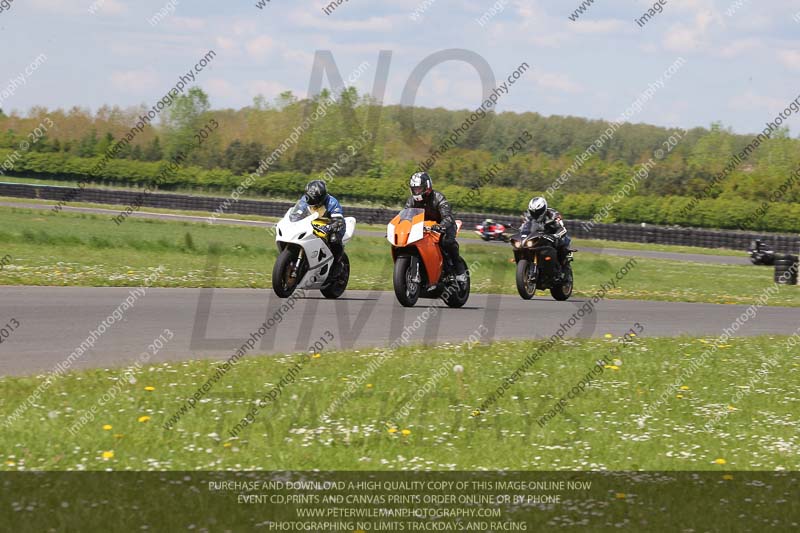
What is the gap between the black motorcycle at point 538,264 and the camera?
18156 millimetres

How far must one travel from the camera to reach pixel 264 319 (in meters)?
13.6

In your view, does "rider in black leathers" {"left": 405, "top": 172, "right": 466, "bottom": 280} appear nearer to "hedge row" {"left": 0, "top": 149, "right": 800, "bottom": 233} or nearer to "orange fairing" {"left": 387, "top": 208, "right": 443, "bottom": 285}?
"orange fairing" {"left": 387, "top": 208, "right": 443, "bottom": 285}

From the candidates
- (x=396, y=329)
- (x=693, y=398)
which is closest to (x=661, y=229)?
(x=396, y=329)

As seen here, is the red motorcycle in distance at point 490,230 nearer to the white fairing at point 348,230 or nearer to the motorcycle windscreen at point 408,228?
the white fairing at point 348,230

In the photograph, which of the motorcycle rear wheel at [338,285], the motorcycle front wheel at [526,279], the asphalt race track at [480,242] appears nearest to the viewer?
the motorcycle rear wheel at [338,285]

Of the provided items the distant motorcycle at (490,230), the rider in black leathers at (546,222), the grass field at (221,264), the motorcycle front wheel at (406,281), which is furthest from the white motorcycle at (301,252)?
the distant motorcycle at (490,230)

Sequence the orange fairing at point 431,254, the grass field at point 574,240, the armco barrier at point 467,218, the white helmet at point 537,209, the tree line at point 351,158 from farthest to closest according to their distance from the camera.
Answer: the tree line at point 351,158 < the armco barrier at point 467,218 < the grass field at point 574,240 < the white helmet at point 537,209 < the orange fairing at point 431,254

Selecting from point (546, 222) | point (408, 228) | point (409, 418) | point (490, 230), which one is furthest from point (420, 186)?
point (490, 230)

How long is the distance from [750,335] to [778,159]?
9842 cm

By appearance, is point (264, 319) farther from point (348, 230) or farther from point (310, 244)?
point (348, 230)

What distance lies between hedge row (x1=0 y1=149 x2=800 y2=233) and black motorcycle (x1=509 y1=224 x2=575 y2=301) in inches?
1489

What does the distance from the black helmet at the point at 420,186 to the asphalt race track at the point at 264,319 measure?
1721 millimetres

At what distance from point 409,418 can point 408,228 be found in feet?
23.4

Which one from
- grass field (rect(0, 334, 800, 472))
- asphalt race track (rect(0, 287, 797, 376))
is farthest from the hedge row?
grass field (rect(0, 334, 800, 472))
